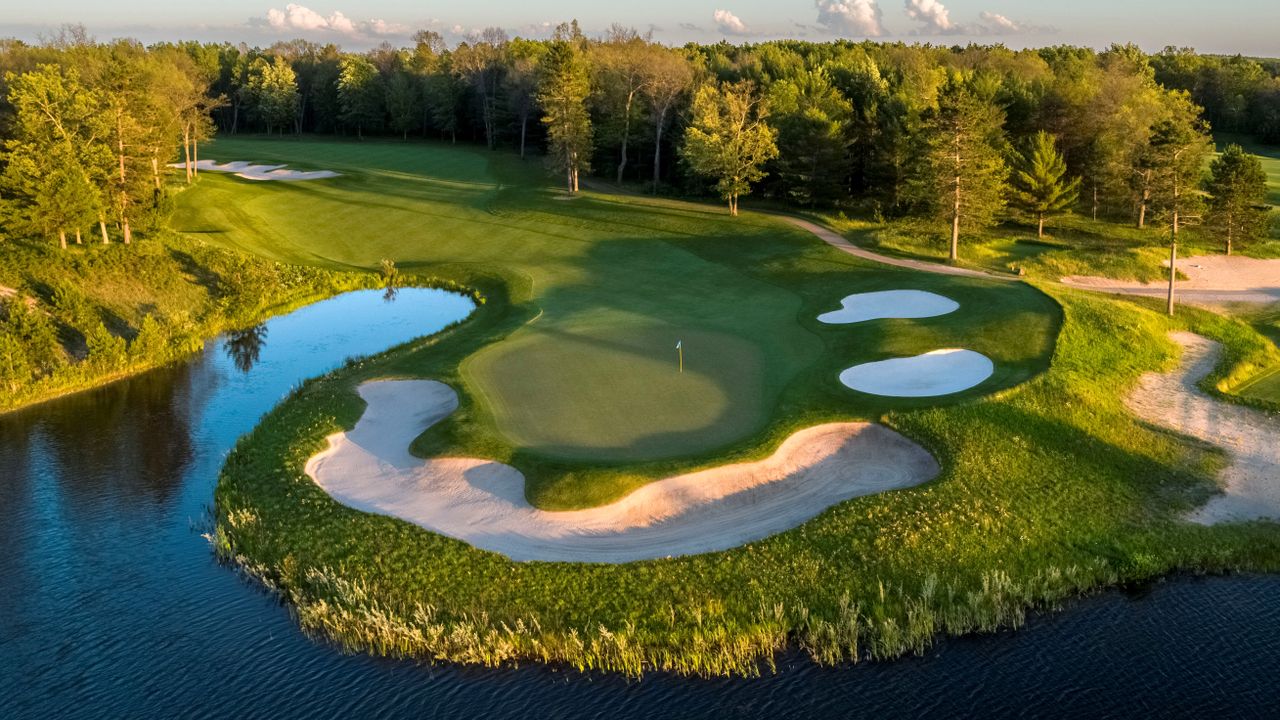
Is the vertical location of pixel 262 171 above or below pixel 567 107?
below

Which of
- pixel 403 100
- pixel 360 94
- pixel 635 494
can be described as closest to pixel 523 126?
pixel 403 100

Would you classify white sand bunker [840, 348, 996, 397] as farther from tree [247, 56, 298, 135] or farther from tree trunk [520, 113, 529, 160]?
Answer: tree [247, 56, 298, 135]

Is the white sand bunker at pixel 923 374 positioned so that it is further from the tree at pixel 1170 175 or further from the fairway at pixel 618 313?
the tree at pixel 1170 175

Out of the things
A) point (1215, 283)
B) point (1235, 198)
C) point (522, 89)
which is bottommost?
point (1215, 283)

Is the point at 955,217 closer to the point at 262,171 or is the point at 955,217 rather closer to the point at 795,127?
the point at 795,127

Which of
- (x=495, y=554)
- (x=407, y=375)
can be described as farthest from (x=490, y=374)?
(x=495, y=554)

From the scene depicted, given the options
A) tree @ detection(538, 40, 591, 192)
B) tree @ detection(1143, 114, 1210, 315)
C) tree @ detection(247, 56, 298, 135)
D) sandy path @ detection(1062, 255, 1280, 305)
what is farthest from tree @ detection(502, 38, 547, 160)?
tree @ detection(1143, 114, 1210, 315)

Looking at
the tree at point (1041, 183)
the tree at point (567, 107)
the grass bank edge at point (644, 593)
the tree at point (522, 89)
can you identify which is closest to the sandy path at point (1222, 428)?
the grass bank edge at point (644, 593)

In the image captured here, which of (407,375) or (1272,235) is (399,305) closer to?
(407,375)
